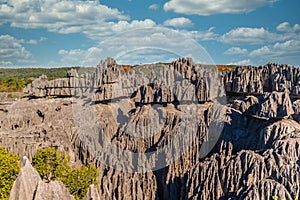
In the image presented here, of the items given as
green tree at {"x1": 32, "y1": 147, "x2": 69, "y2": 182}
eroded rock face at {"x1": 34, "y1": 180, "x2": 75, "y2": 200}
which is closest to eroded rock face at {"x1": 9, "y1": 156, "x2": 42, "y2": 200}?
eroded rock face at {"x1": 34, "y1": 180, "x2": 75, "y2": 200}

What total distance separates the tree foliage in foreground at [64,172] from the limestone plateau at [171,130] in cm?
85

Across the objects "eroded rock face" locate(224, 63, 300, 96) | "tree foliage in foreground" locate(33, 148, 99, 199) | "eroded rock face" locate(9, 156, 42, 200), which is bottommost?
"tree foliage in foreground" locate(33, 148, 99, 199)

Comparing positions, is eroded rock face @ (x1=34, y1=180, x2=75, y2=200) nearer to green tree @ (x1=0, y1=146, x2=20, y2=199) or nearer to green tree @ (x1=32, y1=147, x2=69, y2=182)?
green tree @ (x1=0, y1=146, x2=20, y2=199)

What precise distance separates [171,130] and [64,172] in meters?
9.26

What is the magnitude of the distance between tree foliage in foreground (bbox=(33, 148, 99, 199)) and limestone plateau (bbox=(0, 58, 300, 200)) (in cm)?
85

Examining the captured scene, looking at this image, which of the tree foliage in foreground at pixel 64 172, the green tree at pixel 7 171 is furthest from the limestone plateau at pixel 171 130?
the green tree at pixel 7 171

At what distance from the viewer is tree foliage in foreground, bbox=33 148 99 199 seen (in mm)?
18953

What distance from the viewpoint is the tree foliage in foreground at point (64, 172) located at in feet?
62.2

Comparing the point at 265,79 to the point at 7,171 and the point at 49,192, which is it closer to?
the point at 7,171

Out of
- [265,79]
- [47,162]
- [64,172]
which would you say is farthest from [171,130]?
[265,79]

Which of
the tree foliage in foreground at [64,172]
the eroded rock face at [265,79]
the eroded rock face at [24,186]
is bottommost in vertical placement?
the tree foliage in foreground at [64,172]

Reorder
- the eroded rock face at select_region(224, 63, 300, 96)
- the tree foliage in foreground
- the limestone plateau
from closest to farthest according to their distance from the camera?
the limestone plateau, the tree foliage in foreground, the eroded rock face at select_region(224, 63, 300, 96)

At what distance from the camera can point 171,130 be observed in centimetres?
2594

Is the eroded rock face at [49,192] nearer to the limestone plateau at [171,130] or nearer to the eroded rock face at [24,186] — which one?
the limestone plateau at [171,130]
